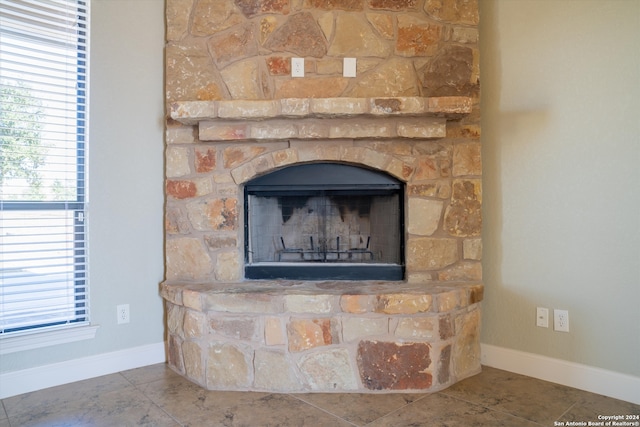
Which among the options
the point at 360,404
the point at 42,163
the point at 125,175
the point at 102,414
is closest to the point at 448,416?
the point at 360,404

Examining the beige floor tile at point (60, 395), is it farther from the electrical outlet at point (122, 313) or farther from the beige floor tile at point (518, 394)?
the beige floor tile at point (518, 394)

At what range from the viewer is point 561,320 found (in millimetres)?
2189

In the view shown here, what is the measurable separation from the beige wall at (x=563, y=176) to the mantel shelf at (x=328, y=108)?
44cm

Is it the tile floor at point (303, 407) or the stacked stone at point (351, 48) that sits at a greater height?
the stacked stone at point (351, 48)

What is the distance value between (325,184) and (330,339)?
2.95ft

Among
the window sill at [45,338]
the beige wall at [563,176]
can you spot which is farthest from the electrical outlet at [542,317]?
the window sill at [45,338]

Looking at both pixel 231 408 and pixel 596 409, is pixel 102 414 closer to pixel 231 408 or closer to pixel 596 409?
pixel 231 408

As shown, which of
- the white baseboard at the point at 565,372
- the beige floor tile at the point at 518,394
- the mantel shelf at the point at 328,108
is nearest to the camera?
the beige floor tile at the point at 518,394

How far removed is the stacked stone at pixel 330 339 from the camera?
207 centimetres

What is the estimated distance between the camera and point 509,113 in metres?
2.36

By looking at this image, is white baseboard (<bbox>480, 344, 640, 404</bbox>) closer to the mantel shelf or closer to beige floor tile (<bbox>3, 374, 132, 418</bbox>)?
the mantel shelf

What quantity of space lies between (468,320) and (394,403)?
24.1 inches

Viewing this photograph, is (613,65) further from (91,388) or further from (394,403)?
(91,388)

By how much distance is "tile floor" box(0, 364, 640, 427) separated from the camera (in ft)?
5.93
